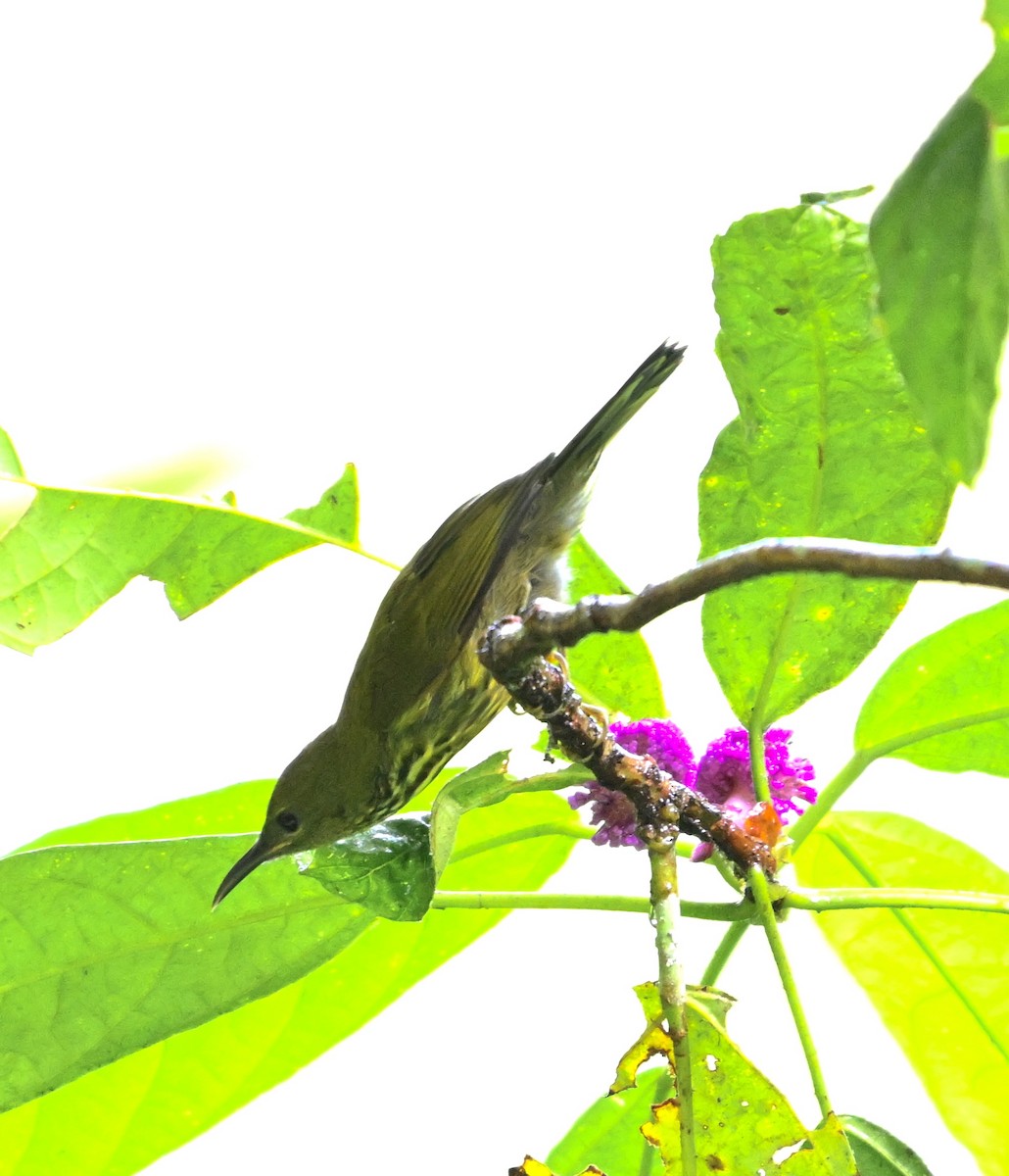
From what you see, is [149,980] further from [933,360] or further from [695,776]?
[933,360]

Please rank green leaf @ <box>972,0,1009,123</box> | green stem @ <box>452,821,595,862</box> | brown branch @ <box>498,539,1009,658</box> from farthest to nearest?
green stem @ <box>452,821,595,862</box> → brown branch @ <box>498,539,1009,658</box> → green leaf @ <box>972,0,1009,123</box>

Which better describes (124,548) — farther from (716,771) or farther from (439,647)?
(716,771)

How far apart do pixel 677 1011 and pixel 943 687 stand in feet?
1.42

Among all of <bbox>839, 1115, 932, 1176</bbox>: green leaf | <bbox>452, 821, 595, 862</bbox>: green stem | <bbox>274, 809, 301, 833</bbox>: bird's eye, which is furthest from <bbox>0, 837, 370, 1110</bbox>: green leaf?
<bbox>839, 1115, 932, 1176</bbox>: green leaf

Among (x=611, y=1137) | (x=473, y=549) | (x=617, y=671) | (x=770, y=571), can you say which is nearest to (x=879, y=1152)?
(x=611, y=1137)

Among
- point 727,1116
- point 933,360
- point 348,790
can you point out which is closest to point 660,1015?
A: point 727,1116

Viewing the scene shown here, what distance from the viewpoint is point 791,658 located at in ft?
3.73

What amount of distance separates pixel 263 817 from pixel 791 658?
619mm

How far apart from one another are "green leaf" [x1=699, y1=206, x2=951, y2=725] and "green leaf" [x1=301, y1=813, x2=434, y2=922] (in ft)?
1.03

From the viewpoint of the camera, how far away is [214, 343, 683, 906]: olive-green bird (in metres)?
1.58

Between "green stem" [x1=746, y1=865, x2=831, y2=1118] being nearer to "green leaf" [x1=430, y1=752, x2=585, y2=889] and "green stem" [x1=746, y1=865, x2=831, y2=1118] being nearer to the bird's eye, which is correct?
"green leaf" [x1=430, y1=752, x2=585, y2=889]

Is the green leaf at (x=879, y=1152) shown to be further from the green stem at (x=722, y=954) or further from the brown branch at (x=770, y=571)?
the brown branch at (x=770, y=571)

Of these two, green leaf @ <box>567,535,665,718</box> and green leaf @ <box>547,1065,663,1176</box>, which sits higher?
green leaf @ <box>567,535,665,718</box>

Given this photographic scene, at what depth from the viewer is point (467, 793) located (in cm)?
99
